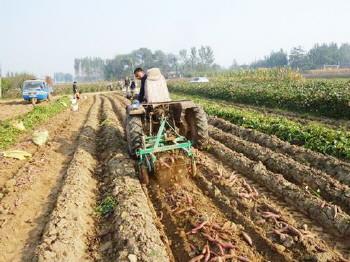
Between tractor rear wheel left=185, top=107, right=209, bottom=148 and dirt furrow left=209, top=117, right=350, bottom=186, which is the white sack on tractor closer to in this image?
tractor rear wheel left=185, top=107, right=209, bottom=148

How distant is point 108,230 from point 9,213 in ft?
5.72

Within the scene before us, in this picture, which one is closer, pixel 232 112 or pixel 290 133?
pixel 290 133

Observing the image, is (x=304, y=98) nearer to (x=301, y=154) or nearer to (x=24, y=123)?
(x=301, y=154)

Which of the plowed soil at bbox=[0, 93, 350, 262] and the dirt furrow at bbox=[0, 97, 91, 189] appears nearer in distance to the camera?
the plowed soil at bbox=[0, 93, 350, 262]

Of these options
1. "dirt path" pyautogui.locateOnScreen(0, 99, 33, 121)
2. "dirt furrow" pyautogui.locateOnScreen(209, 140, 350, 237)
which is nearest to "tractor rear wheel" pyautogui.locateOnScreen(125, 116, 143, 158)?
"dirt furrow" pyautogui.locateOnScreen(209, 140, 350, 237)

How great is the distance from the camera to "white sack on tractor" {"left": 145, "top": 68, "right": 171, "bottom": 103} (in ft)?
26.3

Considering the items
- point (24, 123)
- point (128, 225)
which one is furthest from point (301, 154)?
point (24, 123)

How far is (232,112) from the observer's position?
1348 cm

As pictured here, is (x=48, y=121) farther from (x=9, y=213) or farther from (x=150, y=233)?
(x=150, y=233)

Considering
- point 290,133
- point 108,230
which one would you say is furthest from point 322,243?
point 290,133

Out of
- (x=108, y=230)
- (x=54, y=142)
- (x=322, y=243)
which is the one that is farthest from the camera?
(x=54, y=142)

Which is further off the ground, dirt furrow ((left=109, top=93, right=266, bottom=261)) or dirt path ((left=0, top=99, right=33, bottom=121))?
dirt path ((left=0, top=99, right=33, bottom=121))

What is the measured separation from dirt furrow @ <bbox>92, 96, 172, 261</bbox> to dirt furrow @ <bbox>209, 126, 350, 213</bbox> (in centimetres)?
267

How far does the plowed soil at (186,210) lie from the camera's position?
4512mm
